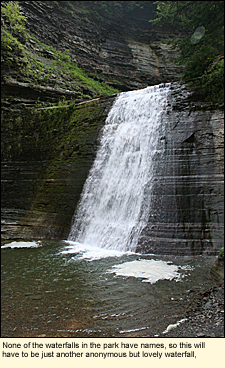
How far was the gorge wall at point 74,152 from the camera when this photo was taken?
22.1 feet

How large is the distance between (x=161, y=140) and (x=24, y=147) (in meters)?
6.84

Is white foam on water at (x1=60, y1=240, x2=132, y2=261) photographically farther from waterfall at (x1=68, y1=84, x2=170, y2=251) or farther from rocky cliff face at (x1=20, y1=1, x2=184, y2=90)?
rocky cliff face at (x1=20, y1=1, x2=184, y2=90)

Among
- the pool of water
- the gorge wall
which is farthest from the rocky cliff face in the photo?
the pool of water

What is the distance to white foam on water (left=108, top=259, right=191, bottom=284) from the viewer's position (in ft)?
15.2

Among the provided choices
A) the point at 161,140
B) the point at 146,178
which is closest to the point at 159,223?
the point at 146,178

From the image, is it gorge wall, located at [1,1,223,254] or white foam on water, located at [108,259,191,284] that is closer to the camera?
white foam on water, located at [108,259,191,284]

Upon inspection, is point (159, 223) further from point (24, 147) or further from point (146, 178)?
point (24, 147)

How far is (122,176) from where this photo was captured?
8.49 m

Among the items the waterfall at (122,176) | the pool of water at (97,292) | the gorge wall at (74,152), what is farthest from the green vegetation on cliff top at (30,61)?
the pool of water at (97,292)

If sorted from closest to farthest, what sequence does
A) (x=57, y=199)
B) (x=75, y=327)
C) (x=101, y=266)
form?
1. (x=75, y=327)
2. (x=101, y=266)
3. (x=57, y=199)

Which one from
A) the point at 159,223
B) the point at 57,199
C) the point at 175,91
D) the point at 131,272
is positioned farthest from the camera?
the point at 57,199

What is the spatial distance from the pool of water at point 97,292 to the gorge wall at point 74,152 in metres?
1.15

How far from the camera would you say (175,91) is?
28.3 feet

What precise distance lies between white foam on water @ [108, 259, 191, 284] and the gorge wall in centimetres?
99
